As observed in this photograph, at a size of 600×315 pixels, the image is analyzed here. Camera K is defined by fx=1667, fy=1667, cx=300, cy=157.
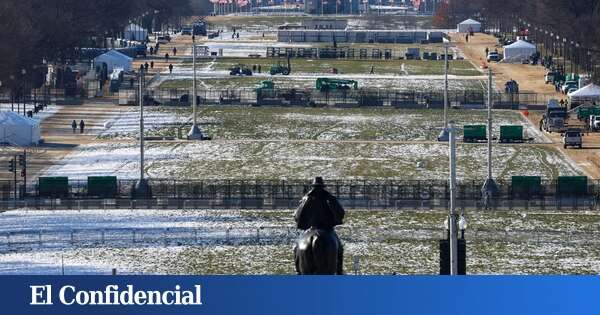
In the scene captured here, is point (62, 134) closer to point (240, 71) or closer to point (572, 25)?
point (240, 71)

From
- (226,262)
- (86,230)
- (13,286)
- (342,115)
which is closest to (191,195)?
(86,230)

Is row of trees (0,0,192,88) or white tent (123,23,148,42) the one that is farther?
white tent (123,23,148,42)

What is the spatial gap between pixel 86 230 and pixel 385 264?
13017 mm

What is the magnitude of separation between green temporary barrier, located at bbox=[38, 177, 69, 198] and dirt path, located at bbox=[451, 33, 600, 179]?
24.4 meters

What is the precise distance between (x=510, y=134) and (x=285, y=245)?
36.8 metres

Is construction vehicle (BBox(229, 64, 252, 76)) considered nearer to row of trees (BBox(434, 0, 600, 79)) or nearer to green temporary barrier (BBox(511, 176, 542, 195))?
row of trees (BBox(434, 0, 600, 79))

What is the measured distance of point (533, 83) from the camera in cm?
13238

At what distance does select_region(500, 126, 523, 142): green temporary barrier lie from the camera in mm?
91875

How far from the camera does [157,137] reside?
94500 millimetres

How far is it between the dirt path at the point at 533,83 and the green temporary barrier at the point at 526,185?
24.4ft

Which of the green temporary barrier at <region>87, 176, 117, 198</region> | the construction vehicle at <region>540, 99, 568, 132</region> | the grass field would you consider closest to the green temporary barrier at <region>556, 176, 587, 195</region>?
the green temporary barrier at <region>87, 176, 117, 198</region>

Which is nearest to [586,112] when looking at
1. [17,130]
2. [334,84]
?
[334,84]

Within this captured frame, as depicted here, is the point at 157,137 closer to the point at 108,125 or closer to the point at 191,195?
the point at 108,125

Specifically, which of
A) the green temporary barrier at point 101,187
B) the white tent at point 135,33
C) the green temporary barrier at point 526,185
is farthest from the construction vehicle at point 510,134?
the white tent at point 135,33
